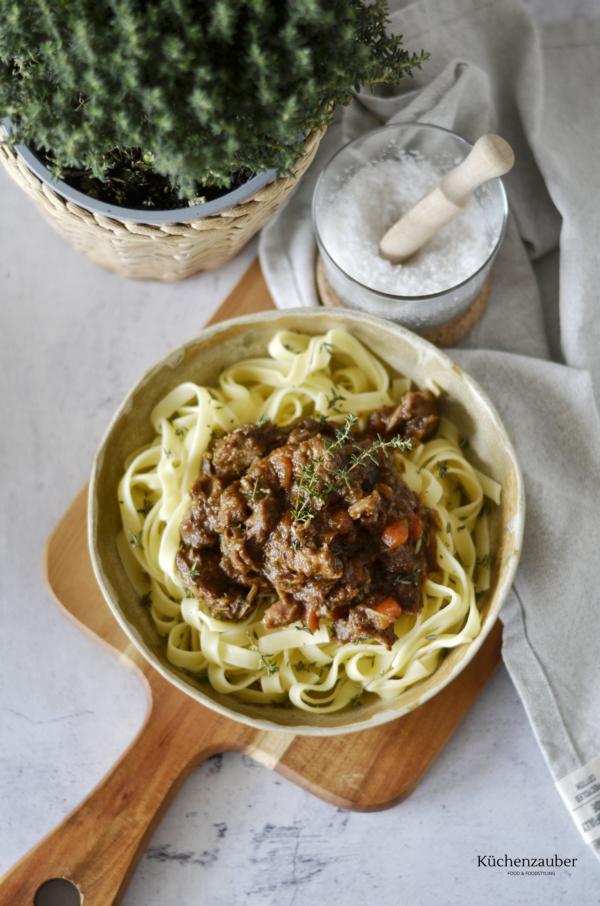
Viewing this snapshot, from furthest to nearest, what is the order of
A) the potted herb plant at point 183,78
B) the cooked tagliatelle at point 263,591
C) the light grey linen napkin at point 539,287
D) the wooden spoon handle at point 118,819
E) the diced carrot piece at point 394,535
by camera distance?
the light grey linen napkin at point 539,287 → the wooden spoon handle at point 118,819 → the cooked tagliatelle at point 263,591 → the diced carrot piece at point 394,535 → the potted herb plant at point 183,78

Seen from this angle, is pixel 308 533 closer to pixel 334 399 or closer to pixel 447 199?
pixel 334 399

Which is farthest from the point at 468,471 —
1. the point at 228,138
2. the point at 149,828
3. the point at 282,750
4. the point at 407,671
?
the point at 149,828

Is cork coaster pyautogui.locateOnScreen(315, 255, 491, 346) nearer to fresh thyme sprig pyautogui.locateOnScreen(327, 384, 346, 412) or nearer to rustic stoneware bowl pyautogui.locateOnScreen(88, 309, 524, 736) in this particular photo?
rustic stoneware bowl pyautogui.locateOnScreen(88, 309, 524, 736)

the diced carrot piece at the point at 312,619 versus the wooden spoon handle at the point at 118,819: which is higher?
the diced carrot piece at the point at 312,619

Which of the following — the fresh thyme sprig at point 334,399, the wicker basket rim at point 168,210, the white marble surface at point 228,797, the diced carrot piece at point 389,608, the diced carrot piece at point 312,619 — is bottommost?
the white marble surface at point 228,797

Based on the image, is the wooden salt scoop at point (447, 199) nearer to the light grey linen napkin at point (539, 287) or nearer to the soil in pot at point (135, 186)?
the light grey linen napkin at point (539, 287)

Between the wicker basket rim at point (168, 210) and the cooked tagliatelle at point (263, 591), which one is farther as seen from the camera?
the cooked tagliatelle at point (263, 591)

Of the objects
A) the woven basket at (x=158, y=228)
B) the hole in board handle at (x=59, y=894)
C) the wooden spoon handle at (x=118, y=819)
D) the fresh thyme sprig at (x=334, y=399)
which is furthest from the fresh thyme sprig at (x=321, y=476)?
the hole in board handle at (x=59, y=894)

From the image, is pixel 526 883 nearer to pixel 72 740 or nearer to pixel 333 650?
pixel 333 650
